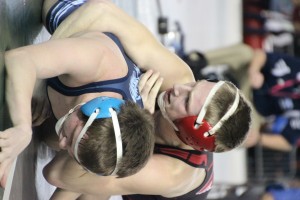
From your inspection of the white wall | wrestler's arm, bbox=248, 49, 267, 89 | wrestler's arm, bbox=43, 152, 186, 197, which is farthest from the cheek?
the white wall

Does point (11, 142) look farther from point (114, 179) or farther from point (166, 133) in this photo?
point (166, 133)

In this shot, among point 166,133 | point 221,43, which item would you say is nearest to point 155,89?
point 166,133

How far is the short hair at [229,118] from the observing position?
5.66 feet

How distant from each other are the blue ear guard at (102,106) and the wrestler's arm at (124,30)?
1.21 ft

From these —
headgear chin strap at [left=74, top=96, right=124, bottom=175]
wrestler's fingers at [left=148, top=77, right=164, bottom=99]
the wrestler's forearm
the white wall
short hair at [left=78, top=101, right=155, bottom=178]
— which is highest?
the wrestler's forearm

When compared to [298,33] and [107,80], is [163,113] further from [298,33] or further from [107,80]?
[298,33]

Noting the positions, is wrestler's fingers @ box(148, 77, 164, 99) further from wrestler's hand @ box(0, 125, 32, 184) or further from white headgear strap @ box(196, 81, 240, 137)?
wrestler's hand @ box(0, 125, 32, 184)

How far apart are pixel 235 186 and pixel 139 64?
257 cm

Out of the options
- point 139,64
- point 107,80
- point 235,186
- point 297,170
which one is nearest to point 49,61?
point 107,80

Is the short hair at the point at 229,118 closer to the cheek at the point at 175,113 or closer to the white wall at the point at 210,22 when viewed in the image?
the cheek at the point at 175,113

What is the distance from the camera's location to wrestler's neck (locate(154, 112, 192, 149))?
6.32ft

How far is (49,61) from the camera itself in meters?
1.43

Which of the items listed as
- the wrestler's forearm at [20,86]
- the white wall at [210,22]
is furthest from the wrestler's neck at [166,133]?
the white wall at [210,22]

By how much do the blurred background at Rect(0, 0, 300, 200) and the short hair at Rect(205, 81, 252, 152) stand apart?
646mm
